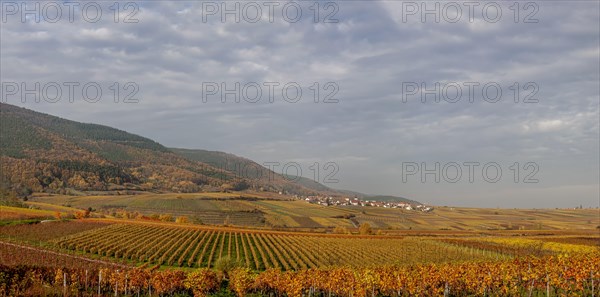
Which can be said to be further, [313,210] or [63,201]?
[313,210]

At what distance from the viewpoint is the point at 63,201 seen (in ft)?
407

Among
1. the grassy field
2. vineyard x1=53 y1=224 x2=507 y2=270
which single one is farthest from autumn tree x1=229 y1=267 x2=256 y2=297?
the grassy field

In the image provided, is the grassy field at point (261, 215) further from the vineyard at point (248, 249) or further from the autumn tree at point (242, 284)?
the autumn tree at point (242, 284)

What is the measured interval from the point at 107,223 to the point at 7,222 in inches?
535

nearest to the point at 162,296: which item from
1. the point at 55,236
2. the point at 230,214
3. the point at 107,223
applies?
the point at 55,236

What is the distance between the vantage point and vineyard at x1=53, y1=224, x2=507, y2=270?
46.9 m

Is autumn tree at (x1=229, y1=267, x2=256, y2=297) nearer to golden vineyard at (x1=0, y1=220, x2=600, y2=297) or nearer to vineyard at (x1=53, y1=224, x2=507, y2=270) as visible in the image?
golden vineyard at (x1=0, y1=220, x2=600, y2=297)

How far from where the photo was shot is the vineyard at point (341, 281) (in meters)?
25.7

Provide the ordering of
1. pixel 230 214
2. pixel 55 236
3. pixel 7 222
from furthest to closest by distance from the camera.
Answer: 1. pixel 230 214
2. pixel 7 222
3. pixel 55 236

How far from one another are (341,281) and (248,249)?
99.5 ft

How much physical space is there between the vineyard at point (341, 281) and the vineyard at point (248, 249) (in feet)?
49.0

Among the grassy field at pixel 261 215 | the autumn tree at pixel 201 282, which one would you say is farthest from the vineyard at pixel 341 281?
the grassy field at pixel 261 215

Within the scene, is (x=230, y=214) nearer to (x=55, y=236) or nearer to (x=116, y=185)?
(x=55, y=236)

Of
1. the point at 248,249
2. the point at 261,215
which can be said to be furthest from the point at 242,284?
the point at 261,215
